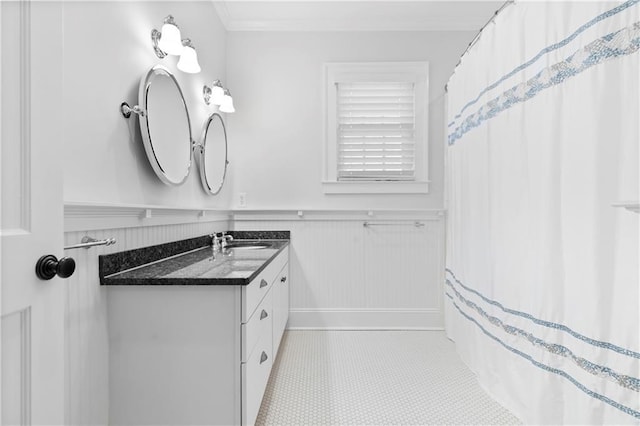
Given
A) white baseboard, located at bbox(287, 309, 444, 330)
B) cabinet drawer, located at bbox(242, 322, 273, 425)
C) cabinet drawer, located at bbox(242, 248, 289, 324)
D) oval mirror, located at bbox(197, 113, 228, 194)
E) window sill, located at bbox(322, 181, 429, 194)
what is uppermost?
oval mirror, located at bbox(197, 113, 228, 194)

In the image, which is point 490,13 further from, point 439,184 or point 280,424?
point 280,424

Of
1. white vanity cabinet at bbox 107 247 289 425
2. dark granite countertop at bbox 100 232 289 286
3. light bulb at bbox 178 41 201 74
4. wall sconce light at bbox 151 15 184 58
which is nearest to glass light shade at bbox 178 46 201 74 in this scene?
light bulb at bbox 178 41 201 74

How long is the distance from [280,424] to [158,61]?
75.4 inches

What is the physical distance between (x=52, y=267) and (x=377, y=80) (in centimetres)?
284

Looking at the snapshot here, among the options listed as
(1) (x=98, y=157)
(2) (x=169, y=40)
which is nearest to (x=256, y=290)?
(1) (x=98, y=157)

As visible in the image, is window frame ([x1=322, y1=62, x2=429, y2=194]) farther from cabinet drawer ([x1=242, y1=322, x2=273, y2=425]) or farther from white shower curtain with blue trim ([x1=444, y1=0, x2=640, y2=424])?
cabinet drawer ([x1=242, y1=322, x2=273, y2=425])

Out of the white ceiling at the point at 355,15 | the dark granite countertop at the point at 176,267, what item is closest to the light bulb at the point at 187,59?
the dark granite countertop at the point at 176,267

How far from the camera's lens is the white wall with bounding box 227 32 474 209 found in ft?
10.2

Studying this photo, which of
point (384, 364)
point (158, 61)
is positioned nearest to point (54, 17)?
point (158, 61)

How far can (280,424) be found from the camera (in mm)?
1744

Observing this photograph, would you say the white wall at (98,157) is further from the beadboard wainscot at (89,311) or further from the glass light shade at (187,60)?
the glass light shade at (187,60)

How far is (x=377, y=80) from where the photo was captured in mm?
3096

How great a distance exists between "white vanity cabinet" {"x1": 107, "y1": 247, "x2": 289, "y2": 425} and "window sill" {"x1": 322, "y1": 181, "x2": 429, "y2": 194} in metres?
1.86

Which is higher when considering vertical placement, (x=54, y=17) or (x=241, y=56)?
(x=241, y=56)
